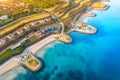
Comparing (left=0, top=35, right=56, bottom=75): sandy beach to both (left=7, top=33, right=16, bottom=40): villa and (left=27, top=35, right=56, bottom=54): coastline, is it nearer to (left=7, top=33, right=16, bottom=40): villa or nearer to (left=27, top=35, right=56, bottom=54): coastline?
(left=27, top=35, right=56, bottom=54): coastline

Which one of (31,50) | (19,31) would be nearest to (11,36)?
(19,31)

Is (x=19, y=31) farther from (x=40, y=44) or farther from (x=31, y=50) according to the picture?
(x=31, y=50)

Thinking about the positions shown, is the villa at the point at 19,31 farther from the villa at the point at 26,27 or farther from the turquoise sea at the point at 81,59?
the turquoise sea at the point at 81,59

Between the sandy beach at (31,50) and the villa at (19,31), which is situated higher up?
the villa at (19,31)

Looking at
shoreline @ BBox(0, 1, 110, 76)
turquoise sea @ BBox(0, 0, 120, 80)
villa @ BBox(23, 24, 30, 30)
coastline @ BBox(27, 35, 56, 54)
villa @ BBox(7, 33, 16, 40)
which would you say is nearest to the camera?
turquoise sea @ BBox(0, 0, 120, 80)

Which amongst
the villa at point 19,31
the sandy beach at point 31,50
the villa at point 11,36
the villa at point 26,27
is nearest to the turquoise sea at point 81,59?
the sandy beach at point 31,50

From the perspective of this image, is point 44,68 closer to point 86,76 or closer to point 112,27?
point 86,76

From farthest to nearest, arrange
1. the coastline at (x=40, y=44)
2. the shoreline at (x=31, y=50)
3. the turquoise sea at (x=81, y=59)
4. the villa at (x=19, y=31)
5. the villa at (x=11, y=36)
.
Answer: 1. the villa at (x=19, y=31)
2. the villa at (x=11, y=36)
3. the coastline at (x=40, y=44)
4. the shoreline at (x=31, y=50)
5. the turquoise sea at (x=81, y=59)

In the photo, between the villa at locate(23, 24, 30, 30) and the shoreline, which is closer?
the shoreline

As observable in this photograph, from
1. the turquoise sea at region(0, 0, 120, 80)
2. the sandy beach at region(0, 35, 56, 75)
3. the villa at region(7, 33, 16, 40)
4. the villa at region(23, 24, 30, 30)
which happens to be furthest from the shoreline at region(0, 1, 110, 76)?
the villa at region(23, 24, 30, 30)
